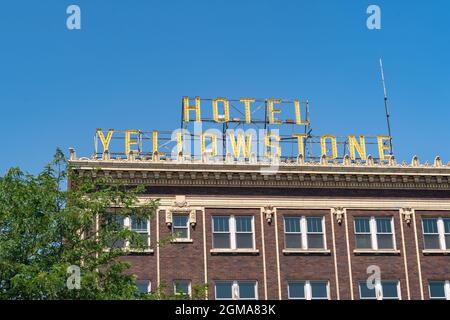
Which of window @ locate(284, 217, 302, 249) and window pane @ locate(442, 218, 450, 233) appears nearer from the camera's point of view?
window @ locate(284, 217, 302, 249)

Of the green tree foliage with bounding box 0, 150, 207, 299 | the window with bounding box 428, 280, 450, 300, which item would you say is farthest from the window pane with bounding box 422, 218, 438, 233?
the green tree foliage with bounding box 0, 150, 207, 299

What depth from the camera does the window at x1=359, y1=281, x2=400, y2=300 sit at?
161 feet

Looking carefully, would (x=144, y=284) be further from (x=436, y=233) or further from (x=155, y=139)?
(x=436, y=233)

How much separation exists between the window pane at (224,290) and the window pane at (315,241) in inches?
220

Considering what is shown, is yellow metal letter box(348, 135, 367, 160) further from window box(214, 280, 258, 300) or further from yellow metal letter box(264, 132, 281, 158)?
window box(214, 280, 258, 300)

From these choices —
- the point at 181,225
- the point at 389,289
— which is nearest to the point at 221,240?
the point at 181,225

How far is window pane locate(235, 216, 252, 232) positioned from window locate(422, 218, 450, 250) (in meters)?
11.1

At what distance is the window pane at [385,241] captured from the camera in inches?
1983

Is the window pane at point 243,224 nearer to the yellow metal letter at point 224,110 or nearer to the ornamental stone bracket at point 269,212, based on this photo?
the ornamental stone bracket at point 269,212

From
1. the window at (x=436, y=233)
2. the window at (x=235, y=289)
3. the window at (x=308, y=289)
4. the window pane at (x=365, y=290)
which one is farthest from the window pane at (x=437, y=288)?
the window at (x=235, y=289)

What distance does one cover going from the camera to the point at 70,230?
31891 mm

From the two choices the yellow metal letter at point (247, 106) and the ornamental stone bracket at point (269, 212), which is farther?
the yellow metal letter at point (247, 106)

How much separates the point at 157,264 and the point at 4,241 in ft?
59.3
